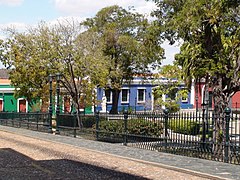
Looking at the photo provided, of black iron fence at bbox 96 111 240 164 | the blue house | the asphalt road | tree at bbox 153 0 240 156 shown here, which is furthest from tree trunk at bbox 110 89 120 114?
tree at bbox 153 0 240 156

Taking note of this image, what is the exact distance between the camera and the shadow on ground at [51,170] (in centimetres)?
1069

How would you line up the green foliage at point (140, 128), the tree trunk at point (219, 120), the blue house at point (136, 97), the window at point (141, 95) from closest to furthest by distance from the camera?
the tree trunk at point (219, 120) → the green foliage at point (140, 128) → the blue house at point (136, 97) → the window at point (141, 95)

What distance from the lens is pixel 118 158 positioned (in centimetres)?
1448

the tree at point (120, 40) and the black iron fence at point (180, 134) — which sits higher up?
the tree at point (120, 40)

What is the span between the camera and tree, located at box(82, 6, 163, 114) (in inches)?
1719

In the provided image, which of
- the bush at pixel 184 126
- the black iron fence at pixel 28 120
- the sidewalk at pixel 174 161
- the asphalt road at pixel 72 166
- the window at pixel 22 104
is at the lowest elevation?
the asphalt road at pixel 72 166

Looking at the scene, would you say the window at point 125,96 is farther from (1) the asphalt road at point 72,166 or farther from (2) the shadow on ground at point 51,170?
(2) the shadow on ground at point 51,170

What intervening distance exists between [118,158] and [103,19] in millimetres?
33299

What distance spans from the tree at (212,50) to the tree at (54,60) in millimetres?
11584

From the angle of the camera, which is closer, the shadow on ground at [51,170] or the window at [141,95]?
the shadow on ground at [51,170]

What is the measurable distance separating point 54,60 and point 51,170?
56.6 ft

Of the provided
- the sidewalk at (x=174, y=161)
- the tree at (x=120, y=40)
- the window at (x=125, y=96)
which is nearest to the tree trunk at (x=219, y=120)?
the sidewalk at (x=174, y=161)

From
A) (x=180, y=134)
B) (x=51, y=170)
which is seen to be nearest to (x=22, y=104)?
(x=180, y=134)

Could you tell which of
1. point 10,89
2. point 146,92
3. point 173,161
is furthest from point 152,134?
point 146,92
